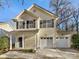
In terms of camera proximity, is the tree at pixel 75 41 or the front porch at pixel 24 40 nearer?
the front porch at pixel 24 40

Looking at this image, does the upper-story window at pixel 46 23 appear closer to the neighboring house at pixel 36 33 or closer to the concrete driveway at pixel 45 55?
the neighboring house at pixel 36 33

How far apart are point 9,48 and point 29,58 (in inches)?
463

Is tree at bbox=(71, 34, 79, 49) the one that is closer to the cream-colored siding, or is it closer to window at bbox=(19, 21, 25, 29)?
the cream-colored siding

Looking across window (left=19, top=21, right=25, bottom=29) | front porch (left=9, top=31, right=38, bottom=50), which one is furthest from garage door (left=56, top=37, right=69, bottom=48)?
window (left=19, top=21, right=25, bottom=29)

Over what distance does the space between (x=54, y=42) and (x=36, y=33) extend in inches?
136

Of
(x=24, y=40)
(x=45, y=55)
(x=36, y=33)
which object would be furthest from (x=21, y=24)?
(x=45, y=55)

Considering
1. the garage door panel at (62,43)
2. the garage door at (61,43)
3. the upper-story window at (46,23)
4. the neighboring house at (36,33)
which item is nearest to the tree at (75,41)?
the neighboring house at (36,33)

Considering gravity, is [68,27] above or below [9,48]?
above

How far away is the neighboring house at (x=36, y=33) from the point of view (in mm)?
32500

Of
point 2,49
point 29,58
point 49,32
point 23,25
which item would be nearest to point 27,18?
point 23,25

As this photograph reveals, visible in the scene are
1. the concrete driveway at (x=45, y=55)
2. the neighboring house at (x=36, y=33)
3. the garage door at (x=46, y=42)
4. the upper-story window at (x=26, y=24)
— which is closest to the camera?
the concrete driveway at (x=45, y=55)

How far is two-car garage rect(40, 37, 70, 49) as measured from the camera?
1323 inches

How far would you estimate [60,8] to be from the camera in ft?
150

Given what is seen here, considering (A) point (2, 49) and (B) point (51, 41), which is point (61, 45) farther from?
(A) point (2, 49)
